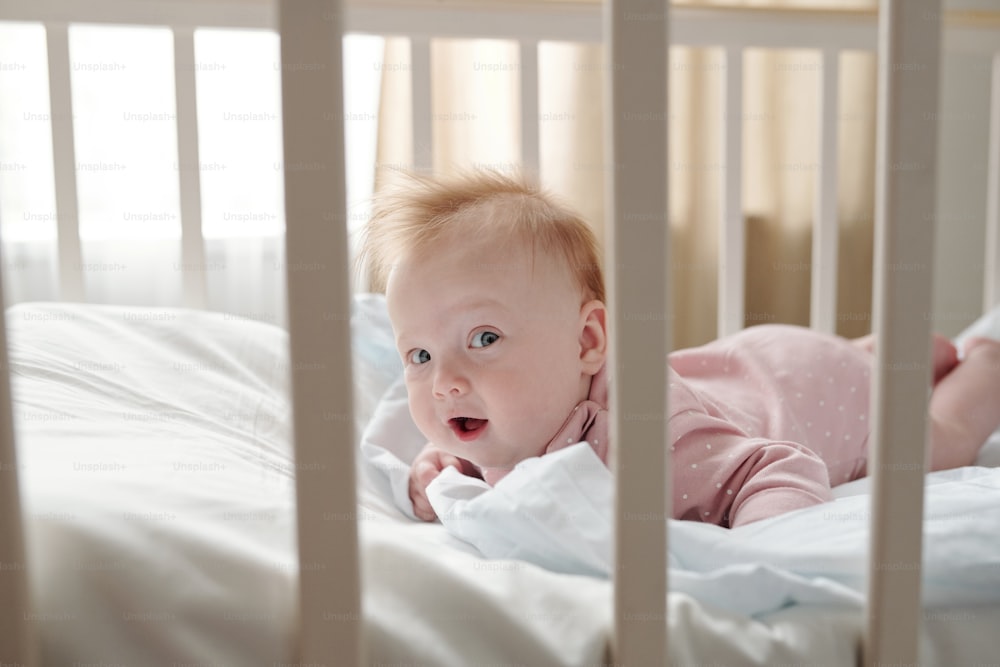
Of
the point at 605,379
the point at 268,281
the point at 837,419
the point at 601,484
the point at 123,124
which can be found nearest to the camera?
the point at 601,484

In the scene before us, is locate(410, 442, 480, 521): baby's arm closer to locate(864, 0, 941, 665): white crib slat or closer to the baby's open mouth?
the baby's open mouth

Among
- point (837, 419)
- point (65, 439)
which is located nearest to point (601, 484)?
point (65, 439)

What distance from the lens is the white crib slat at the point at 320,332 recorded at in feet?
1.56

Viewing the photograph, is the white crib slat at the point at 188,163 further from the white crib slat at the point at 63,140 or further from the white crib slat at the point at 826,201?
the white crib slat at the point at 826,201

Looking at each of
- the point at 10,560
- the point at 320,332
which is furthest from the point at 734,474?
the point at 10,560

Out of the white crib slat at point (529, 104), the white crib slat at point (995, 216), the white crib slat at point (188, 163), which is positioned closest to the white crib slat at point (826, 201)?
the white crib slat at point (995, 216)

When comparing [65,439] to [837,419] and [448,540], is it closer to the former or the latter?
[448,540]

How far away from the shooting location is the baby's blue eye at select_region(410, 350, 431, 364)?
82cm

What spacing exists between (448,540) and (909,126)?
45 cm

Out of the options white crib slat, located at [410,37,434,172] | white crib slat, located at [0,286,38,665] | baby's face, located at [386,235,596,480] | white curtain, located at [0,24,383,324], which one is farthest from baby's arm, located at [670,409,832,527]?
white curtain, located at [0,24,383,324]

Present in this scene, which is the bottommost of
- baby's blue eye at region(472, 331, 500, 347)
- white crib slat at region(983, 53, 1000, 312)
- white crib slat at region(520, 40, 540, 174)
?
baby's blue eye at region(472, 331, 500, 347)

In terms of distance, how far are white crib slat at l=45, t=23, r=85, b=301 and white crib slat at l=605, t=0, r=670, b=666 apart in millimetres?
885

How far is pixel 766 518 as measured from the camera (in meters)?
0.69

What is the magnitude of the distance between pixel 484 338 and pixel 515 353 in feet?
0.10
